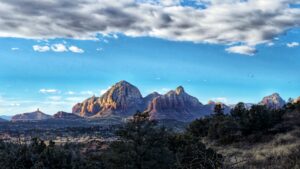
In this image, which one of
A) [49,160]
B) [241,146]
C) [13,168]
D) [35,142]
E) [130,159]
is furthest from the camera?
[241,146]

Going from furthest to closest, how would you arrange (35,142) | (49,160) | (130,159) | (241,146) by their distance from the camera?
(241,146), (130,159), (35,142), (49,160)

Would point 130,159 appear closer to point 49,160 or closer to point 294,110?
point 49,160

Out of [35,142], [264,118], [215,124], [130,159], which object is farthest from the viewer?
[215,124]

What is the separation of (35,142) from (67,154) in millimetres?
1680

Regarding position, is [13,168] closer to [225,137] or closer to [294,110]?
[225,137]

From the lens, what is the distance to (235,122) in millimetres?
40719

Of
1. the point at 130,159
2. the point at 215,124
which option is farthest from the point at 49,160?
the point at 215,124

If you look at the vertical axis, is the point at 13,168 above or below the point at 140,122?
below

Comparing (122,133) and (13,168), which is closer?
(13,168)

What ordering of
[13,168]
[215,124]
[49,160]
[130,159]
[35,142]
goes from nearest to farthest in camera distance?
[13,168]
[49,160]
[35,142]
[130,159]
[215,124]

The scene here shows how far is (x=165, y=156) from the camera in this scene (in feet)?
58.4

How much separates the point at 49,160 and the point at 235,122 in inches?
1160

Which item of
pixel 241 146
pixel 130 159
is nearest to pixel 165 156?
pixel 130 159

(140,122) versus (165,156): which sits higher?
(140,122)
